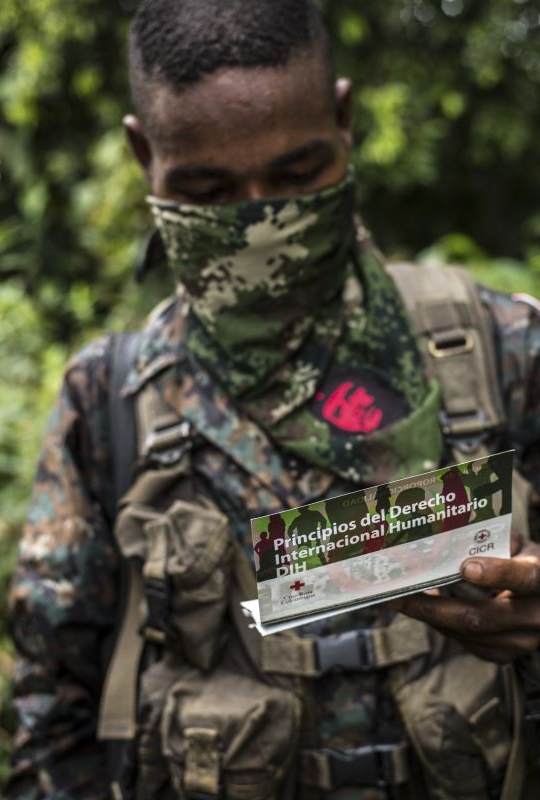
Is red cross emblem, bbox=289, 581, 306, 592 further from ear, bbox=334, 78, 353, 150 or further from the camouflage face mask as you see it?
ear, bbox=334, 78, 353, 150

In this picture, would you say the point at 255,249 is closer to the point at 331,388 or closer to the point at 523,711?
the point at 331,388

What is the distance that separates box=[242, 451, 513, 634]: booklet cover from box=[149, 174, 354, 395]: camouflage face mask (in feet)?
2.14

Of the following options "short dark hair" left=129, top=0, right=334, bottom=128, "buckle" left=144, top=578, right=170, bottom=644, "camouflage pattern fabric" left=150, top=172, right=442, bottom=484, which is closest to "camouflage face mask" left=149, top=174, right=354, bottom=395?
"camouflage pattern fabric" left=150, top=172, right=442, bottom=484

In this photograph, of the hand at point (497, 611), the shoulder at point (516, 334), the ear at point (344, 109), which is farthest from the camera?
the ear at point (344, 109)

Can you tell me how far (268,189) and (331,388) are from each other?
0.39m

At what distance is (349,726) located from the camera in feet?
5.10

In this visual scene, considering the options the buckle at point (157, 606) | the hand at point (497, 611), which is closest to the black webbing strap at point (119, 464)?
the buckle at point (157, 606)

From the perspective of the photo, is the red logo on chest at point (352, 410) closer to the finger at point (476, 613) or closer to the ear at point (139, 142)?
the finger at point (476, 613)

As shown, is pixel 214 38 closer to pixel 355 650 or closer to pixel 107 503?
pixel 107 503

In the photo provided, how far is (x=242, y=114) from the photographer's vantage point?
153 centimetres

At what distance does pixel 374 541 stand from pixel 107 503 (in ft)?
2.69

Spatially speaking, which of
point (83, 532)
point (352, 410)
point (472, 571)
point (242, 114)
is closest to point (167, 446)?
point (83, 532)

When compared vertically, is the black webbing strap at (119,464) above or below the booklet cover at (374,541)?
below

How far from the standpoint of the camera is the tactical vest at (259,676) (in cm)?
151
